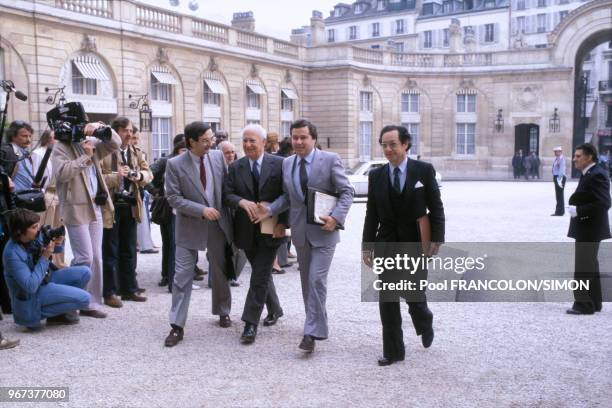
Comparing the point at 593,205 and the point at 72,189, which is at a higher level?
the point at 72,189

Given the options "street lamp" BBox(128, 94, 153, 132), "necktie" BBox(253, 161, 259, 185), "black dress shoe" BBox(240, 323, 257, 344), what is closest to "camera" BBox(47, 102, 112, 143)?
"necktie" BBox(253, 161, 259, 185)

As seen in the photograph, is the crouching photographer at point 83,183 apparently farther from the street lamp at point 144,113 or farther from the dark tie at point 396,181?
the street lamp at point 144,113

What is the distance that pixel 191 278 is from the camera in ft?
18.9

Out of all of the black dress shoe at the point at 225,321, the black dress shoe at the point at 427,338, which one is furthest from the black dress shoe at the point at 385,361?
the black dress shoe at the point at 225,321

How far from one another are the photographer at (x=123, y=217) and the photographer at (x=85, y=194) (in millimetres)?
351

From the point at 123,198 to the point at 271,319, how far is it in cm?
217

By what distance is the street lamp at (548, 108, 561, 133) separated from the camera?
120 feet

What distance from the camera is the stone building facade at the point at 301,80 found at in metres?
20.9

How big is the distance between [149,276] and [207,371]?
13.4 feet

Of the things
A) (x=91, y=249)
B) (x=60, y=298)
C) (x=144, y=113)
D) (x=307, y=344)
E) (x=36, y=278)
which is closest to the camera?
(x=307, y=344)

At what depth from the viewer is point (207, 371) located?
16.0 ft

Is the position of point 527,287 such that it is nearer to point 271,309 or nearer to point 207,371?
point 271,309

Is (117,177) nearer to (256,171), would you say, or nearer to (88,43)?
(256,171)

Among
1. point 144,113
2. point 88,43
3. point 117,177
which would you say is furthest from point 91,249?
point 144,113
